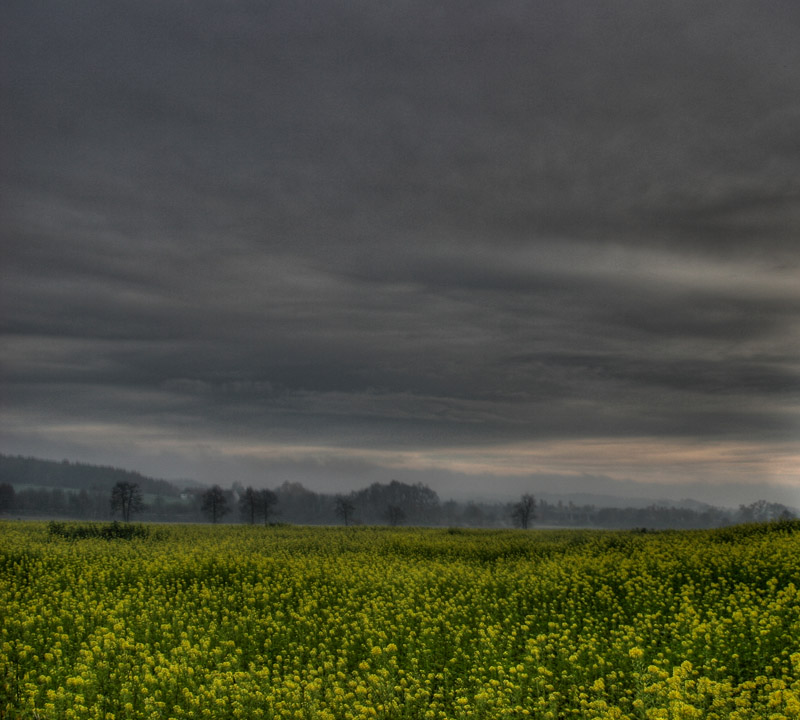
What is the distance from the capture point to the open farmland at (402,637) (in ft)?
41.1

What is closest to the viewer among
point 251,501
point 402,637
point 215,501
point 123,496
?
point 402,637

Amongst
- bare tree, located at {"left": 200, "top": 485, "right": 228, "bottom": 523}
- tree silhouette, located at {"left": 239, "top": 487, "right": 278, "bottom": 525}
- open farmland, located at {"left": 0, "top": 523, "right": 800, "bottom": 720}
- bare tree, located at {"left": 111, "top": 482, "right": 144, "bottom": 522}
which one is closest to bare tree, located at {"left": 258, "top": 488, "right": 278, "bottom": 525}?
tree silhouette, located at {"left": 239, "top": 487, "right": 278, "bottom": 525}

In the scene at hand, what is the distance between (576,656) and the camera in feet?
49.3

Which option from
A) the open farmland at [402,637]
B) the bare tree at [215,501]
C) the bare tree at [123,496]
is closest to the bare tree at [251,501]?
the bare tree at [215,501]

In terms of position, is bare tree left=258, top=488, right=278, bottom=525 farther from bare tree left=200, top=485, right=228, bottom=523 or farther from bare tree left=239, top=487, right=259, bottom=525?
bare tree left=200, top=485, right=228, bottom=523

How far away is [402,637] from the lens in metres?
17.8

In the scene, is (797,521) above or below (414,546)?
above

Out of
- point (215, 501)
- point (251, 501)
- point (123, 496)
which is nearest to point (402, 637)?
point (215, 501)

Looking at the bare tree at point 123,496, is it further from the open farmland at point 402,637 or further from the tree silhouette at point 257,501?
the open farmland at point 402,637

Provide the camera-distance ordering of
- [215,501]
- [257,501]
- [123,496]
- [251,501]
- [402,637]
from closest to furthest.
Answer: [402,637] < [123,496] < [215,501] < [251,501] < [257,501]

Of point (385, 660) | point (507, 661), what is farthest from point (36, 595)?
point (507, 661)

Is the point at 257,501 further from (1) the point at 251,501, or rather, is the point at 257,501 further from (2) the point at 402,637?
(2) the point at 402,637

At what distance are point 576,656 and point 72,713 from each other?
1066 centimetres

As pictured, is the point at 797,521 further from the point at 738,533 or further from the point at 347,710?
the point at 347,710
